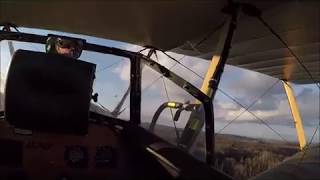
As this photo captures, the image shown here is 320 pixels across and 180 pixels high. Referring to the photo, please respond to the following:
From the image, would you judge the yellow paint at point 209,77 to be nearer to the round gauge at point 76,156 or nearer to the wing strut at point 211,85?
the wing strut at point 211,85

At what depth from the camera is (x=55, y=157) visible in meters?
3.80

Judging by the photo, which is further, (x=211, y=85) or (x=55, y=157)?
(x=211, y=85)

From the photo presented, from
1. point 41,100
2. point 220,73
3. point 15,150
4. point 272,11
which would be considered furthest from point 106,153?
point 272,11

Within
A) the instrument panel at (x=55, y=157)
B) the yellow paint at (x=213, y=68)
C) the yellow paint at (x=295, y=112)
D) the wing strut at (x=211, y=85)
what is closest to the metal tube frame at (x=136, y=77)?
the wing strut at (x=211, y=85)

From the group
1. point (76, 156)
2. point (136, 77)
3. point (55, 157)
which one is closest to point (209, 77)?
point (136, 77)

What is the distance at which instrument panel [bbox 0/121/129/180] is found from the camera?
12.3 ft

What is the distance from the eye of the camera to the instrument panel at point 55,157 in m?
3.74

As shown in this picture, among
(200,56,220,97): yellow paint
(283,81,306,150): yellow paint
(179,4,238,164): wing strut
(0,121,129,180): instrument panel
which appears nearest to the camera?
(0,121,129,180): instrument panel

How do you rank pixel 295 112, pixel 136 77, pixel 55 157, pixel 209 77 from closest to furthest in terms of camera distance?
pixel 55 157 < pixel 136 77 < pixel 209 77 < pixel 295 112

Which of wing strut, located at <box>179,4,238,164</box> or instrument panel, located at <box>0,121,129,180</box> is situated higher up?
wing strut, located at <box>179,4,238,164</box>

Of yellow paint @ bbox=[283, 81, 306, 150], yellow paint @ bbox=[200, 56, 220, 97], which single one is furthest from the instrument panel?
yellow paint @ bbox=[283, 81, 306, 150]

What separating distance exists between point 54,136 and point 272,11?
2.35 meters

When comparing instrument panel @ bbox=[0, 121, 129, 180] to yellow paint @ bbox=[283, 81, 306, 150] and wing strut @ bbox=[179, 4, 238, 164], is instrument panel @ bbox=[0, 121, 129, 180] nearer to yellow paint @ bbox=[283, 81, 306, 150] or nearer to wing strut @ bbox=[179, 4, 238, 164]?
wing strut @ bbox=[179, 4, 238, 164]

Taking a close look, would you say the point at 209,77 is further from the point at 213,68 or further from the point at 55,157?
the point at 55,157
